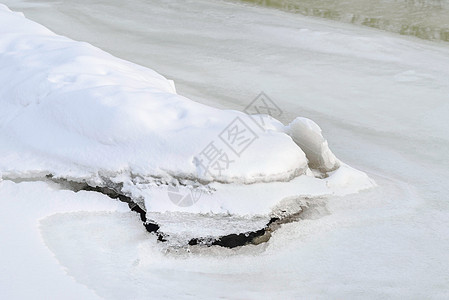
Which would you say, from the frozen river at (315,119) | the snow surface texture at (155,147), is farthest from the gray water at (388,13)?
the snow surface texture at (155,147)

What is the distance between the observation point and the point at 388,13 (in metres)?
5.28

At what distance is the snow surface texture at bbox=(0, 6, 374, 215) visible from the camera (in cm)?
208

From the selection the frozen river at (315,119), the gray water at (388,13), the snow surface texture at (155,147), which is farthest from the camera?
the gray water at (388,13)

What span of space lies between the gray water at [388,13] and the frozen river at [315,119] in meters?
0.20

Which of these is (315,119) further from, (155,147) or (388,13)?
(388,13)

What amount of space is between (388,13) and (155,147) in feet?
12.3

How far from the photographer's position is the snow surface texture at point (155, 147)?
208 centimetres

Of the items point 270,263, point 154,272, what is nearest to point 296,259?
point 270,263

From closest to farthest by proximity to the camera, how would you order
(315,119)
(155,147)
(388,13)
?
(155,147), (315,119), (388,13)

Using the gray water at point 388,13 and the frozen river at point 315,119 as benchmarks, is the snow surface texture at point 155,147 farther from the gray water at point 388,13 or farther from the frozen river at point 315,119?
the gray water at point 388,13

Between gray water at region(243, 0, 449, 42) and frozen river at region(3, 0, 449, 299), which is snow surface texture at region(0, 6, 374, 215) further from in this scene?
gray water at region(243, 0, 449, 42)

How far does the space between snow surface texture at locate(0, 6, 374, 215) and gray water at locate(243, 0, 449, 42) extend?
9.07 ft

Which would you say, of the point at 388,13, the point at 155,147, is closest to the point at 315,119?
the point at 155,147

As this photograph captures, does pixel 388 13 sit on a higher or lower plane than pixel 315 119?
higher
